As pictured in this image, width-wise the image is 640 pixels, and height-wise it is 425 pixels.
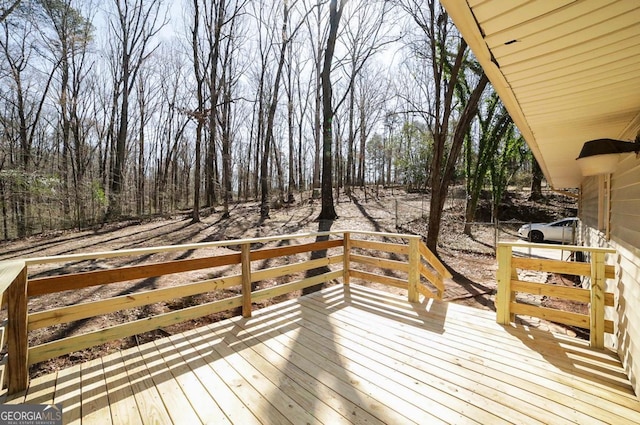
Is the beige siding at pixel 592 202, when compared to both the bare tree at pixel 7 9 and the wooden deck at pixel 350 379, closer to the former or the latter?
the wooden deck at pixel 350 379

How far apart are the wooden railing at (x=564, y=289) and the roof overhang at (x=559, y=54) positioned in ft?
4.35

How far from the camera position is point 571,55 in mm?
1606

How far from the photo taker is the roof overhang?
1246mm

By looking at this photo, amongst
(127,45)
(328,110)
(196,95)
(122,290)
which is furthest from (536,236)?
(127,45)

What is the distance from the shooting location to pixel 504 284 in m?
3.32

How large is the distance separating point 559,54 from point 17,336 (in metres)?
3.97

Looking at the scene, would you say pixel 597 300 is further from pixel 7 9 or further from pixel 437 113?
pixel 7 9

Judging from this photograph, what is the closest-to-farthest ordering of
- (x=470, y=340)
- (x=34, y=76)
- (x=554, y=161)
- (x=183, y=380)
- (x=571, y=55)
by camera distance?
(x=571, y=55) < (x=183, y=380) < (x=470, y=340) < (x=554, y=161) < (x=34, y=76)

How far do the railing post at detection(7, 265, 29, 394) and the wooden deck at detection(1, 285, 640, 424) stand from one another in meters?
0.12

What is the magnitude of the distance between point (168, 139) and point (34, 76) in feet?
25.7

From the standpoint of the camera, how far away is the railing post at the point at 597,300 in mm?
2766

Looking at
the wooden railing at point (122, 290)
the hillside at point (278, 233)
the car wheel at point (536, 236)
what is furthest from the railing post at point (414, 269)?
the car wheel at point (536, 236)

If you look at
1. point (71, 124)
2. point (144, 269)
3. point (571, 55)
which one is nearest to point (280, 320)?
point (144, 269)

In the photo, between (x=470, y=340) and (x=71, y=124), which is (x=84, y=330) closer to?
(x=470, y=340)
